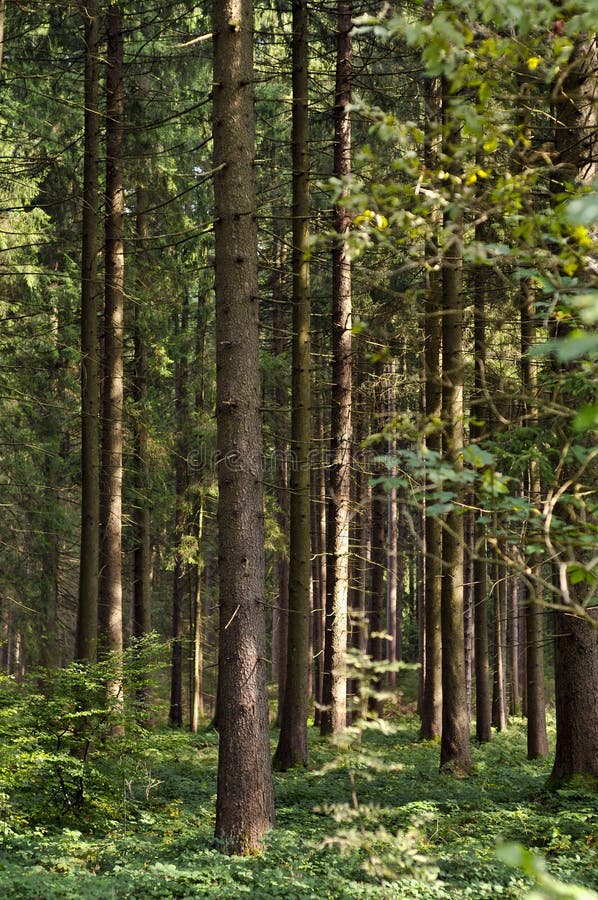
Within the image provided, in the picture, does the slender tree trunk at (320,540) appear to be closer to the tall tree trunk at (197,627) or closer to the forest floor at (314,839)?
the tall tree trunk at (197,627)

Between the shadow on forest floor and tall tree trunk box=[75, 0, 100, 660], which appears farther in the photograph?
tall tree trunk box=[75, 0, 100, 660]

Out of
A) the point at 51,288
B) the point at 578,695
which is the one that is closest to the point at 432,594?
the point at 578,695

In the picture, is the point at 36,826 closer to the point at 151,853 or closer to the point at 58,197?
the point at 151,853

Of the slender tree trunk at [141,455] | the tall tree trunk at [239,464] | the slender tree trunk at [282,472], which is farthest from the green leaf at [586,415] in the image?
the slender tree trunk at [282,472]

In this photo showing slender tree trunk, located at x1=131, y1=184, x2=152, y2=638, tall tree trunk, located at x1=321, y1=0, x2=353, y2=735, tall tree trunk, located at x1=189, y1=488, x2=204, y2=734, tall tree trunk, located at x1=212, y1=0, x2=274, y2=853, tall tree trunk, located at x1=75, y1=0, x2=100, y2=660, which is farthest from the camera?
tall tree trunk, located at x1=189, y1=488, x2=204, y2=734

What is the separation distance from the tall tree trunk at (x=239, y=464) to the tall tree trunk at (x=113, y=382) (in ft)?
19.2

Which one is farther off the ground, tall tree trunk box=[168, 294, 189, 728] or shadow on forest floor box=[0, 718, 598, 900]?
tall tree trunk box=[168, 294, 189, 728]

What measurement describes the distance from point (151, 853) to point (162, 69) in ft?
49.5

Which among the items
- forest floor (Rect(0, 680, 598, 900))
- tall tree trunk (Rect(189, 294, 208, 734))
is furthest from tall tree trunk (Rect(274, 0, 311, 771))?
tall tree trunk (Rect(189, 294, 208, 734))

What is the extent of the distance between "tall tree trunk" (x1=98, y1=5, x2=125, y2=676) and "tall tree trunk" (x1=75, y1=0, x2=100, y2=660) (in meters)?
0.45

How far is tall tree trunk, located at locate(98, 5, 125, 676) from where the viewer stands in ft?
41.2

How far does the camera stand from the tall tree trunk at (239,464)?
6.55 metres

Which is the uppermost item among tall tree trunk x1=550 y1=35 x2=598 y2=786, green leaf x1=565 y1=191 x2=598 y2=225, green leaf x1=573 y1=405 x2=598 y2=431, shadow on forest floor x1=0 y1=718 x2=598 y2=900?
green leaf x1=565 y1=191 x2=598 y2=225

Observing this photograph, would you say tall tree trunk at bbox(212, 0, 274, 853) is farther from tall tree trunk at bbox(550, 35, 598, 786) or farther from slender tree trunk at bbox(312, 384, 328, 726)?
slender tree trunk at bbox(312, 384, 328, 726)
